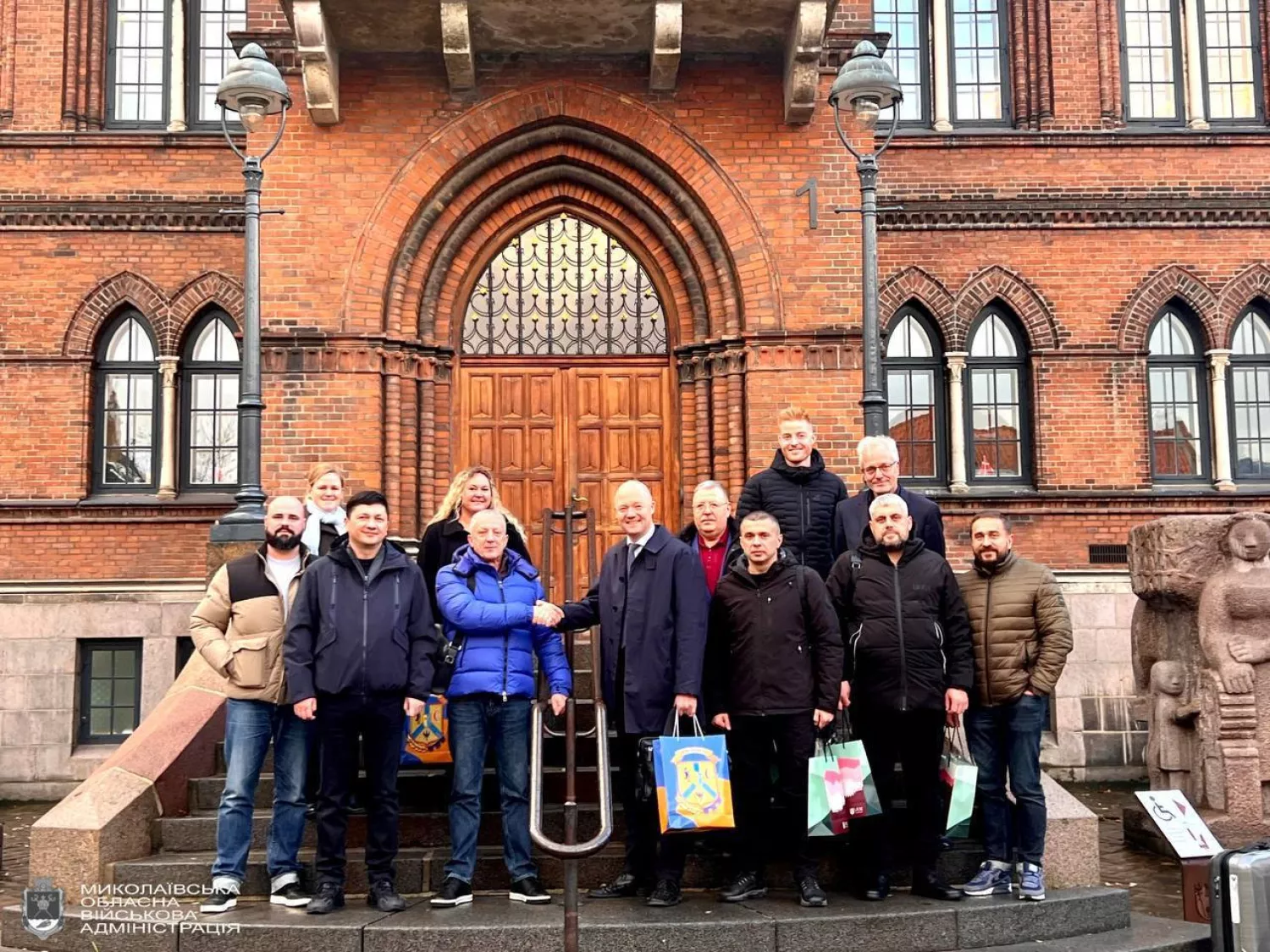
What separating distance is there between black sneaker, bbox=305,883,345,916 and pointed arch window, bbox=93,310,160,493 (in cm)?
909

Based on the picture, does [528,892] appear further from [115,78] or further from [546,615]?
[115,78]

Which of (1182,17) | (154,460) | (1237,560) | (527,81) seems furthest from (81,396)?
(1182,17)

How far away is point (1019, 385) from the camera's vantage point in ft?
48.9

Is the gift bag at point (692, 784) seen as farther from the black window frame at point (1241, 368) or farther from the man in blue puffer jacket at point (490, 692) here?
the black window frame at point (1241, 368)

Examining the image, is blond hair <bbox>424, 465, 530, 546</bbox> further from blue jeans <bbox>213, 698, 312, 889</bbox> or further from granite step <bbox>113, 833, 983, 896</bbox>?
granite step <bbox>113, 833, 983, 896</bbox>

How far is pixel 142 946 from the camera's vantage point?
6297mm

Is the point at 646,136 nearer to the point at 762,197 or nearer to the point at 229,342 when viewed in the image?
the point at 762,197

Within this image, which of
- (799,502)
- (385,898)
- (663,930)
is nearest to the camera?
(663,930)

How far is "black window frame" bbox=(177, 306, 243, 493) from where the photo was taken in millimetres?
14406

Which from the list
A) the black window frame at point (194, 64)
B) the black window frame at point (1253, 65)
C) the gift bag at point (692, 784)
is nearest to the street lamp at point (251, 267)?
the gift bag at point (692, 784)

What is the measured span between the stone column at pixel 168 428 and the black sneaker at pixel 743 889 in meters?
9.60

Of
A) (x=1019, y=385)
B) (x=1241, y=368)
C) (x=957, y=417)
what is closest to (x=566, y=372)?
(x=957, y=417)

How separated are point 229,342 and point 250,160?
454 centimetres

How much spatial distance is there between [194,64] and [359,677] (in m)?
11.1
